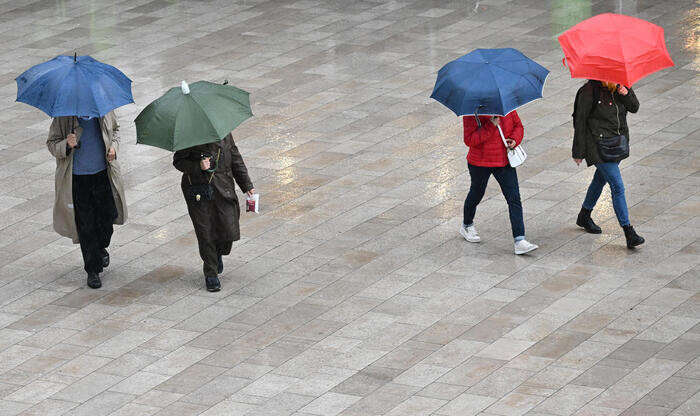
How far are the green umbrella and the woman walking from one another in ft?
0.99

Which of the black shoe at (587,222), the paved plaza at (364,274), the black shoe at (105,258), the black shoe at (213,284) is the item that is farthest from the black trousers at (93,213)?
the black shoe at (587,222)

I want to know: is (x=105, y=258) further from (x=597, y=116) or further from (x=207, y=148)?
(x=597, y=116)

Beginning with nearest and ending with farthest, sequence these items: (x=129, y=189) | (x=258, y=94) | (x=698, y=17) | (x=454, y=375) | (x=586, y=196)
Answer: (x=454, y=375) → (x=586, y=196) → (x=129, y=189) → (x=258, y=94) → (x=698, y=17)

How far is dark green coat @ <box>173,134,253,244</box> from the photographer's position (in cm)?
1060

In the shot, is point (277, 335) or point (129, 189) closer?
point (277, 335)

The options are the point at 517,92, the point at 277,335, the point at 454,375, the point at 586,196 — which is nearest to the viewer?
the point at 454,375

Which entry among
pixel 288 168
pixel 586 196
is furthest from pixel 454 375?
pixel 288 168

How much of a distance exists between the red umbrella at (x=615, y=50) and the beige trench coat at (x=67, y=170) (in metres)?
3.71

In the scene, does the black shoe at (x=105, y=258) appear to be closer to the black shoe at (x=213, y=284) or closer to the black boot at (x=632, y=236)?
the black shoe at (x=213, y=284)

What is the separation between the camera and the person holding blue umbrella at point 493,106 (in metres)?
10.9

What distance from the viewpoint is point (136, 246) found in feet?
39.1

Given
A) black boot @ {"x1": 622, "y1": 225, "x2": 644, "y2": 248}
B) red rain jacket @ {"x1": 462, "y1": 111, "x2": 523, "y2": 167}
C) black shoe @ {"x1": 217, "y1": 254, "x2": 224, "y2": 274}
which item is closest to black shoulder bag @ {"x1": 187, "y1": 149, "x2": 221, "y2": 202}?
black shoe @ {"x1": 217, "y1": 254, "x2": 224, "y2": 274}

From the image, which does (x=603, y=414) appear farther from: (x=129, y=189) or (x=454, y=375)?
(x=129, y=189)

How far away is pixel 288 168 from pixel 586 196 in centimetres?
336
